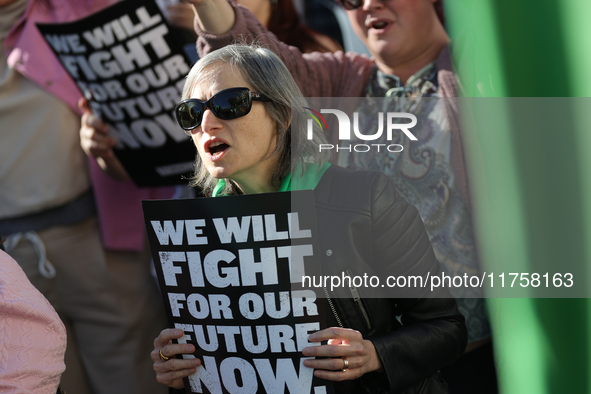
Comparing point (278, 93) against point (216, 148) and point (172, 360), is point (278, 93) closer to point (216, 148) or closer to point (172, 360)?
point (216, 148)

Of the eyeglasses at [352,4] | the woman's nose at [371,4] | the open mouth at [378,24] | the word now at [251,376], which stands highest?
the eyeglasses at [352,4]

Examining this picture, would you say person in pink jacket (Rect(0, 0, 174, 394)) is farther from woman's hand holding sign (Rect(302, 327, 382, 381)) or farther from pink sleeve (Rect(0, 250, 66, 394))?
woman's hand holding sign (Rect(302, 327, 382, 381))

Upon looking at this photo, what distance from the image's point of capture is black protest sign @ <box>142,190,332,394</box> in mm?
1234

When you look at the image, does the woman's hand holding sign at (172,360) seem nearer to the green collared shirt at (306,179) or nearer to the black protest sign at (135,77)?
the green collared shirt at (306,179)

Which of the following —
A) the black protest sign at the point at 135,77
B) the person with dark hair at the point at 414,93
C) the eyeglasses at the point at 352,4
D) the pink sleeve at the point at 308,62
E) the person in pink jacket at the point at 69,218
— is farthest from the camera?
the person in pink jacket at the point at 69,218

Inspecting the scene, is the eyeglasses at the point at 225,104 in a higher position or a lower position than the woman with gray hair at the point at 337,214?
higher

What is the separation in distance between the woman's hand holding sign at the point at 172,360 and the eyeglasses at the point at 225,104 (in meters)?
0.49

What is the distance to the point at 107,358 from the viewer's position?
8.02 feet

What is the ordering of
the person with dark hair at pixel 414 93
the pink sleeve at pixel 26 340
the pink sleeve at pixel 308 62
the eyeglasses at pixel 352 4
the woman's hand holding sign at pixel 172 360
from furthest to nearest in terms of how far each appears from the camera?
the eyeglasses at pixel 352 4 → the pink sleeve at pixel 308 62 → the person with dark hair at pixel 414 93 → the woman's hand holding sign at pixel 172 360 → the pink sleeve at pixel 26 340

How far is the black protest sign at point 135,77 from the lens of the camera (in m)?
1.89

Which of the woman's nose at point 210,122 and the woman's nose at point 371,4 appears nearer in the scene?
the woman's nose at point 210,122

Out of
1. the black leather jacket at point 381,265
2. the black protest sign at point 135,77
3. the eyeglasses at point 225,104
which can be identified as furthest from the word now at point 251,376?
the black protest sign at point 135,77

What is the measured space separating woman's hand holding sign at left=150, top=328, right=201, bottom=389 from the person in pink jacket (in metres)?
1.19

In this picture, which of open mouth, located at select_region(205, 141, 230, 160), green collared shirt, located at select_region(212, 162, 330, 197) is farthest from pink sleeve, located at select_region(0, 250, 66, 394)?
green collared shirt, located at select_region(212, 162, 330, 197)
